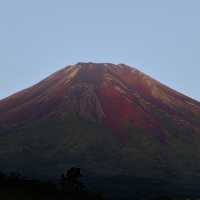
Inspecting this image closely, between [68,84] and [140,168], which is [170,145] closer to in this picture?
[140,168]

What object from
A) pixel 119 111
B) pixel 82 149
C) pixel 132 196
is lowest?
pixel 132 196

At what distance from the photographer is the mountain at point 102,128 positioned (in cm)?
10381

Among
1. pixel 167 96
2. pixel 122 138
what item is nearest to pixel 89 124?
pixel 122 138

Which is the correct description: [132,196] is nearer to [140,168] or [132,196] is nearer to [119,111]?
[140,168]

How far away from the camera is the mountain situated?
10381cm

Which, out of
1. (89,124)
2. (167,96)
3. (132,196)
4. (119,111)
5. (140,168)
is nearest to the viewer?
(132,196)

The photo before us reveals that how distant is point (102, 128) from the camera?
390 ft

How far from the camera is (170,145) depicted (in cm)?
11638

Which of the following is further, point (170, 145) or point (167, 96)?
point (167, 96)

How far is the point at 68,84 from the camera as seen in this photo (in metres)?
141

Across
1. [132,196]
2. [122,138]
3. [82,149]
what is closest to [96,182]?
[132,196]

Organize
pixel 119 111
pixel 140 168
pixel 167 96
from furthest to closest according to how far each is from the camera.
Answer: pixel 167 96, pixel 119 111, pixel 140 168

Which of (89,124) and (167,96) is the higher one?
(167,96)

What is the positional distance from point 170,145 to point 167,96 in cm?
2502
